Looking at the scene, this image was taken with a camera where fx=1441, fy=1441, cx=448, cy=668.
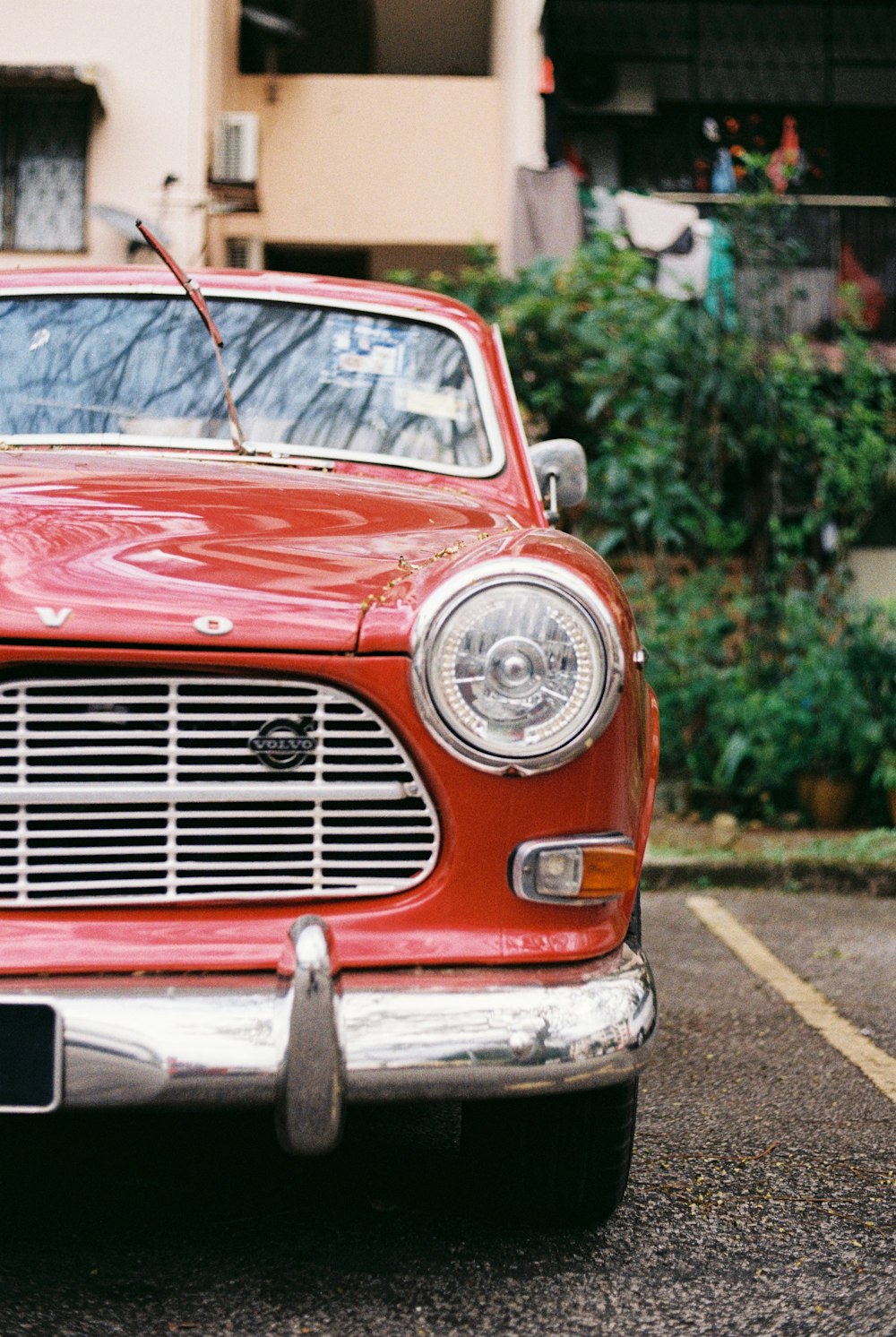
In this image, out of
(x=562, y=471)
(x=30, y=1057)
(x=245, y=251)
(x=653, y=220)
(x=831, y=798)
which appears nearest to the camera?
(x=30, y=1057)

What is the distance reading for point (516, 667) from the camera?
6.28ft

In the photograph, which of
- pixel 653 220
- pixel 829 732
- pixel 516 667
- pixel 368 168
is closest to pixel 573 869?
pixel 516 667

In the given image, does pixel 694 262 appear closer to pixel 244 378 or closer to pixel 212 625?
pixel 244 378

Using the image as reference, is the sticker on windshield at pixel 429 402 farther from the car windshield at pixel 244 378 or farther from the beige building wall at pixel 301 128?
the beige building wall at pixel 301 128

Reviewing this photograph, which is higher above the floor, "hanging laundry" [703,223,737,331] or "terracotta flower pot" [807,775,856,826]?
"hanging laundry" [703,223,737,331]

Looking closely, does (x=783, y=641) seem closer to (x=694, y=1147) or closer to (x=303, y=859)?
(x=694, y=1147)

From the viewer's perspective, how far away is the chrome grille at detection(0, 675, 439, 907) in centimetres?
188

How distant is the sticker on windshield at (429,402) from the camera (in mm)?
3012

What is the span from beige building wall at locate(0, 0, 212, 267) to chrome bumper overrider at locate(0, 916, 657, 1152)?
8.77 m

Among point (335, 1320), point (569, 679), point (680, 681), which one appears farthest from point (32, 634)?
point (680, 681)

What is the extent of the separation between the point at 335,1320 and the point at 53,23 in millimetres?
9808

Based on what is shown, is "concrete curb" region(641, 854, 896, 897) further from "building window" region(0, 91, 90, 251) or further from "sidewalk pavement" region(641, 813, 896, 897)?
"building window" region(0, 91, 90, 251)

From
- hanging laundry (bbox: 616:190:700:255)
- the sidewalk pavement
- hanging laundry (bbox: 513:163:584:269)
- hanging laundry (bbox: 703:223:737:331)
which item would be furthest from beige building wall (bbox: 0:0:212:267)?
the sidewalk pavement

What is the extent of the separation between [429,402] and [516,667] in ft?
4.13
